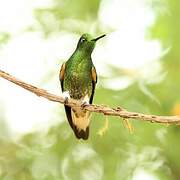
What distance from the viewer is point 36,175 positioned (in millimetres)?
6383

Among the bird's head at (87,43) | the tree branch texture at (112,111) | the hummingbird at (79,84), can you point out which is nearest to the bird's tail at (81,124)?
the hummingbird at (79,84)

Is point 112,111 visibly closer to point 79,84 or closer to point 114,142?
point 79,84

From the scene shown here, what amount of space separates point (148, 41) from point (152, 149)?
124 cm

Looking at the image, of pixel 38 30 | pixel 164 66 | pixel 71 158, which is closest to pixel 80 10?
pixel 38 30

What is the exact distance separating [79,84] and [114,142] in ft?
8.10

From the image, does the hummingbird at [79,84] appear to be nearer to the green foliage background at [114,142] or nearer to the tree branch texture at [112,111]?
the tree branch texture at [112,111]

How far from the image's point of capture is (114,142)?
6.46 m

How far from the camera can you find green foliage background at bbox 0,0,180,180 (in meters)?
6.11

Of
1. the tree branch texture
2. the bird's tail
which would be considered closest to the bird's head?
the bird's tail

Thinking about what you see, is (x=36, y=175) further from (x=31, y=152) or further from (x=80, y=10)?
(x=80, y=10)

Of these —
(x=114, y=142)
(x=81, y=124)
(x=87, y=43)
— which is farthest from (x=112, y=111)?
(x=114, y=142)

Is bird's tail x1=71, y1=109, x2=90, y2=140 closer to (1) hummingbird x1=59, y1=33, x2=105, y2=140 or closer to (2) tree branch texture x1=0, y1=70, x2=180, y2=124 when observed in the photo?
(1) hummingbird x1=59, y1=33, x2=105, y2=140

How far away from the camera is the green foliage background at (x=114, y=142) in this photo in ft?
20.1

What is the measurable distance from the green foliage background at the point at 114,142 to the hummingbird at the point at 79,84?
1669mm
